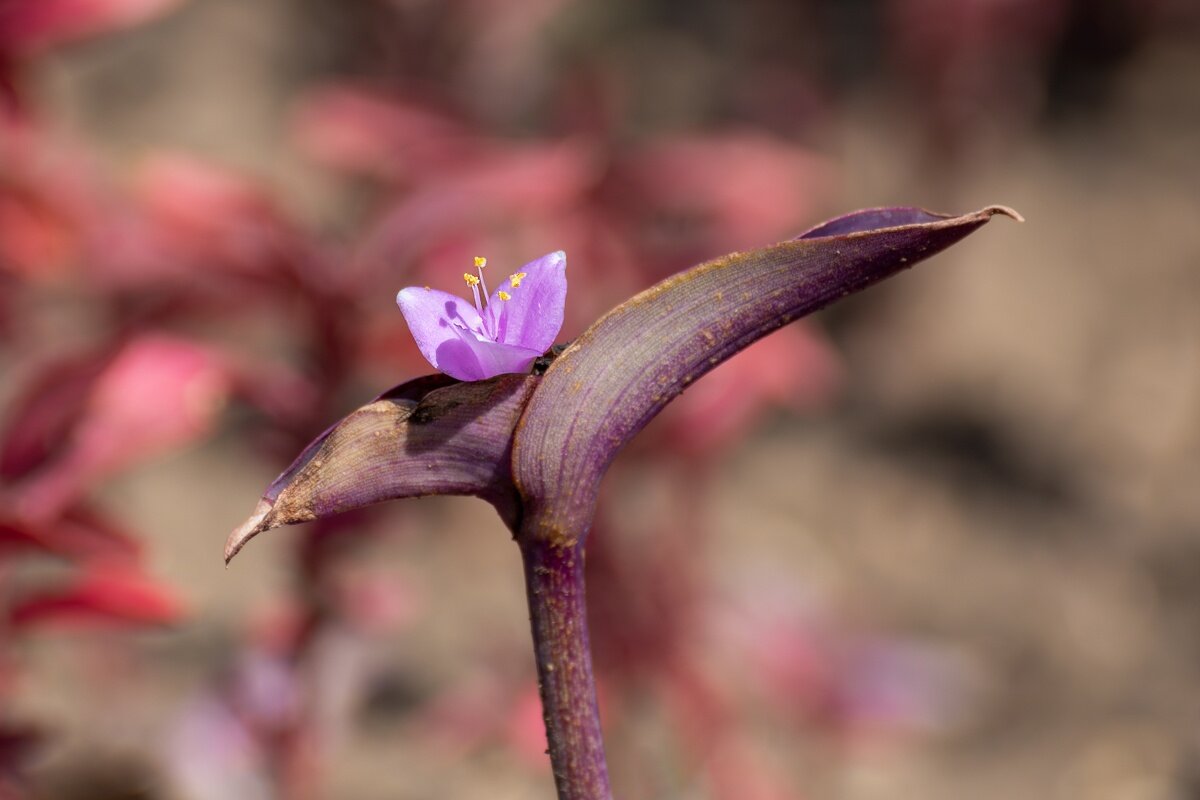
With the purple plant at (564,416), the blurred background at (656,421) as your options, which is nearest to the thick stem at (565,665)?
the purple plant at (564,416)

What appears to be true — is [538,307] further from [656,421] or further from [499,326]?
[656,421]

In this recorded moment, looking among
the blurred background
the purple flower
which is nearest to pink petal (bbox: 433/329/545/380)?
the purple flower

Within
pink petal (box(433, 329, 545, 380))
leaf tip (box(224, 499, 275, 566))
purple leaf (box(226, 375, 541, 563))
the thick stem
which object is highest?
pink petal (box(433, 329, 545, 380))

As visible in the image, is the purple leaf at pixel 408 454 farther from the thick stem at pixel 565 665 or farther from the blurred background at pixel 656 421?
the blurred background at pixel 656 421

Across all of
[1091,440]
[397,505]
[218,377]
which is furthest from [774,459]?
[218,377]

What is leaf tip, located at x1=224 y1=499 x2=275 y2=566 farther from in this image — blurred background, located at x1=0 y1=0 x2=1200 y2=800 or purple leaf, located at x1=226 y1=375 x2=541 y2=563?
blurred background, located at x1=0 y1=0 x2=1200 y2=800

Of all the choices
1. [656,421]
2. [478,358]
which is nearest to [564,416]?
[478,358]
